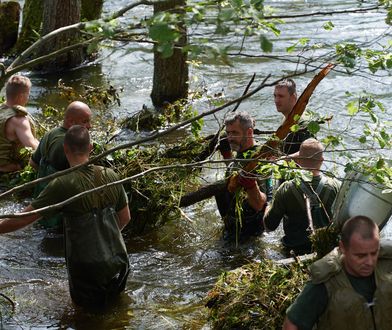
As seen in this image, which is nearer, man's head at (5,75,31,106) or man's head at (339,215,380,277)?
man's head at (339,215,380,277)

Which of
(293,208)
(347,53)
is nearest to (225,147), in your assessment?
(293,208)

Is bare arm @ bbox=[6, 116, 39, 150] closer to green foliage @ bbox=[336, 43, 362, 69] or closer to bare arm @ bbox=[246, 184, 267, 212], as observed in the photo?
bare arm @ bbox=[246, 184, 267, 212]

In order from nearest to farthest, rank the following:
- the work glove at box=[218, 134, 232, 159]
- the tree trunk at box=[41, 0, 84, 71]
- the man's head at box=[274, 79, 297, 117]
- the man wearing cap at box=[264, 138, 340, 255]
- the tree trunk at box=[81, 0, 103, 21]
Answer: the man wearing cap at box=[264, 138, 340, 255] < the work glove at box=[218, 134, 232, 159] < the man's head at box=[274, 79, 297, 117] < the tree trunk at box=[41, 0, 84, 71] < the tree trunk at box=[81, 0, 103, 21]

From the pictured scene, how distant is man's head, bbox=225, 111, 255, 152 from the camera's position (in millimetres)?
8492

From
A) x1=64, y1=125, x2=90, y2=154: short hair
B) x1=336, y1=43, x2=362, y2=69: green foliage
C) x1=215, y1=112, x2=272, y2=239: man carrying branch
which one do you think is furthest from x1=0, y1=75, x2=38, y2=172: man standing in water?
x1=336, y1=43, x2=362, y2=69: green foliage

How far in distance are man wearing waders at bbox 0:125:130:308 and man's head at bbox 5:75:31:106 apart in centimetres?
324

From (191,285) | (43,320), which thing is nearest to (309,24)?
(191,285)

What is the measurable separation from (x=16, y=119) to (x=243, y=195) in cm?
328

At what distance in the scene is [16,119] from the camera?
10258 millimetres

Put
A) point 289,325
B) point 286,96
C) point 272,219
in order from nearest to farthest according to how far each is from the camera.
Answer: point 289,325, point 272,219, point 286,96

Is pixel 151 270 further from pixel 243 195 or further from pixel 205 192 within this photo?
pixel 243 195

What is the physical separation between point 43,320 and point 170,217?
100 inches

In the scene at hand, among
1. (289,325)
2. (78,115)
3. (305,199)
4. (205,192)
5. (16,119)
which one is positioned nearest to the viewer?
(289,325)

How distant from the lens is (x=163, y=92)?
1444 centimetres
